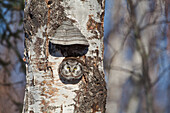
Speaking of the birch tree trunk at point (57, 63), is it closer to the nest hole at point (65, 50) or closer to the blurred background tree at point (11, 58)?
the nest hole at point (65, 50)

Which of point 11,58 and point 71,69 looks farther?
point 11,58

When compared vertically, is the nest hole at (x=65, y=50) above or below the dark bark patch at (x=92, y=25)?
below

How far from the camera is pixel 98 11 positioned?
0.80m

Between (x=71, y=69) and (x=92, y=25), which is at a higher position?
(x=92, y=25)

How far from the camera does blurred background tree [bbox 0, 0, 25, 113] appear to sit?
350 cm

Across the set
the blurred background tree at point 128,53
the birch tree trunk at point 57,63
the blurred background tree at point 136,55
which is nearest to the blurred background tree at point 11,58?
the blurred background tree at point 128,53

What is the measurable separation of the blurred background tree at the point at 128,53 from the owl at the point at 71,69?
2705 mm

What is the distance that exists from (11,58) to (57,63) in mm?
3222

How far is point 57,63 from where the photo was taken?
2.46 feet

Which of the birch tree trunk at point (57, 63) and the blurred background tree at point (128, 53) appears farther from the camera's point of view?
the blurred background tree at point (128, 53)

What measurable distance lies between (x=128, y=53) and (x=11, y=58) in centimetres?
203

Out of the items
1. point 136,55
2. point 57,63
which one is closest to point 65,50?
point 57,63

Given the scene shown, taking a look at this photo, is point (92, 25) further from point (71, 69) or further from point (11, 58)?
point (11, 58)

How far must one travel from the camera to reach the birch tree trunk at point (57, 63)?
0.75m
